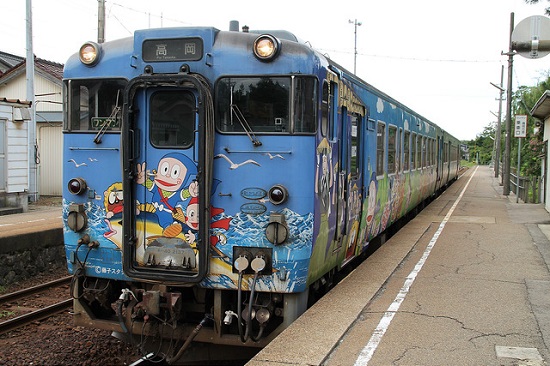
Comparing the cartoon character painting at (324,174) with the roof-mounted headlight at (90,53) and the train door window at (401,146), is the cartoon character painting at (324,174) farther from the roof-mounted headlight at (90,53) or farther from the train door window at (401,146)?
the train door window at (401,146)

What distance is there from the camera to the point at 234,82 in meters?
5.21

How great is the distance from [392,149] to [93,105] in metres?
6.11

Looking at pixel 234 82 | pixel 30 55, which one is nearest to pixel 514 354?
pixel 234 82

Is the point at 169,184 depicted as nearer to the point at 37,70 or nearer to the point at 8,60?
the point at 37,70

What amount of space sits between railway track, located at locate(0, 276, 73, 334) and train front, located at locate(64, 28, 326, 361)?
2.30m

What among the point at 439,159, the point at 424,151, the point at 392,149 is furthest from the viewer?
the point at 439,159

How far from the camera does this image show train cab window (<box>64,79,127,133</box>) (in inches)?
216

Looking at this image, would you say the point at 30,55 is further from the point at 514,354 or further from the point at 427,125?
the point at 514,354

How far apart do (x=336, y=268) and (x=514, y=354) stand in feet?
8.03

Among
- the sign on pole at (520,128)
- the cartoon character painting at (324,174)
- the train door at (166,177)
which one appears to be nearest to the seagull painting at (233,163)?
the train door at (166,177)

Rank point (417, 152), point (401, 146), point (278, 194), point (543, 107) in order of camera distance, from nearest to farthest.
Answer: point (278, 194)
point (401, 146)
point (417, 152)
point (543, 107)

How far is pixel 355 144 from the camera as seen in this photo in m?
7.20

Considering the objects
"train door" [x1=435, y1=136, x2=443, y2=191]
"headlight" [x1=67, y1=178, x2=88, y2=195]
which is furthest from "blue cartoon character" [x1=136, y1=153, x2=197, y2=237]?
"train door" [x1=435, y1=136, x2=443, y2=191]

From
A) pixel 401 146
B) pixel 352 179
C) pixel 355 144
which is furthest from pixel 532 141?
pixel 352 179
